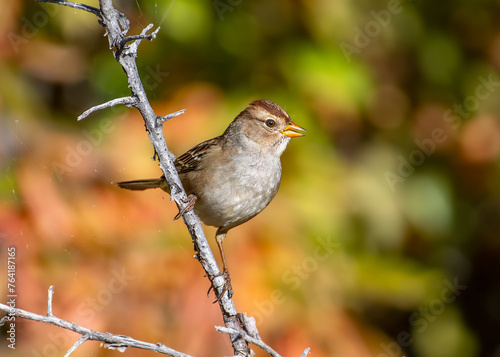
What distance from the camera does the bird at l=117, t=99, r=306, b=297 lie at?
347cm

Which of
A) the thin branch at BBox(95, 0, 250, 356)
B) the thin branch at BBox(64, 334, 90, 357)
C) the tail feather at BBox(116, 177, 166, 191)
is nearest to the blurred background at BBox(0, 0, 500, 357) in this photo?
the tail feather at BBox(116, 177, 166, 191)

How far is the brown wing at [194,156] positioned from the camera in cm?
374

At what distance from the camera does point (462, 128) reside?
4.99 m

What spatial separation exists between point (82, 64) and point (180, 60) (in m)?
0.68

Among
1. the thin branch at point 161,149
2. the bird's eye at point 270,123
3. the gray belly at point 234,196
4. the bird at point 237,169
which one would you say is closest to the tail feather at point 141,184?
the bird at point 237,169

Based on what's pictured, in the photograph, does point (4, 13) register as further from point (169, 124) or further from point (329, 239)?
point (329, 239)

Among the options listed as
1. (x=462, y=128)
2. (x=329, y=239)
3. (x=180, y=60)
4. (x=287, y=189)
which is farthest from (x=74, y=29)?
(x=462, y=128)

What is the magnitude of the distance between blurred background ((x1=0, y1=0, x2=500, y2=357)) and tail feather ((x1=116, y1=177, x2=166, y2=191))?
58 mm

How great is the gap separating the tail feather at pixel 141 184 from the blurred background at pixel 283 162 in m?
0.06

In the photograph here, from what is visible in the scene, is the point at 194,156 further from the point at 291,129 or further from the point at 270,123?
the point at 291,129

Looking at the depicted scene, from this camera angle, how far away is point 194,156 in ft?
12.4

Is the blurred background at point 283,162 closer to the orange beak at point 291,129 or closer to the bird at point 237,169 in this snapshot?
the bird at point 237,169

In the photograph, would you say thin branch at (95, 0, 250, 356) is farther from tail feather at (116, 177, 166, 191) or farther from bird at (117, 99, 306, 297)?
tail feather at (116, 177, 166, 191)

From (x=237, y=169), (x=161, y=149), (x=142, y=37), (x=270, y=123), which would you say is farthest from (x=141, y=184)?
(x=142, y=37)
